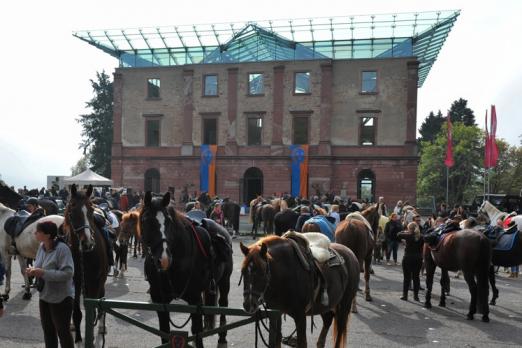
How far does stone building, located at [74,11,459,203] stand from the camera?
34062mm

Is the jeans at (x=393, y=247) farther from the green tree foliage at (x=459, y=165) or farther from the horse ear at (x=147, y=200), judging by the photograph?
the green tree foliage at (x=459, y=165)

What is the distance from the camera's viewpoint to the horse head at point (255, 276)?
4.40 m

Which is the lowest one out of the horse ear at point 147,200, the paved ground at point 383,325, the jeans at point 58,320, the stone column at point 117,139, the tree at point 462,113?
the paved ground at point 383,325

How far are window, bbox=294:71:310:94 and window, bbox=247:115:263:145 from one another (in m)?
3.60

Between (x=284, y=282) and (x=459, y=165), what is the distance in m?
53.8

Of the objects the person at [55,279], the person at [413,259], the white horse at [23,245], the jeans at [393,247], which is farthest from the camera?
the jeans at [393,247]

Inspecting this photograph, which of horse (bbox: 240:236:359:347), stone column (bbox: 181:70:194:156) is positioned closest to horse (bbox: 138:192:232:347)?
horse (bbox: 240:236:359:347)

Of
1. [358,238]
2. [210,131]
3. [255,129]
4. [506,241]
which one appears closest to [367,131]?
[255,129]

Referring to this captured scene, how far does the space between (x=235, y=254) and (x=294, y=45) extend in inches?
891

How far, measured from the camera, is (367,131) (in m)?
34.8

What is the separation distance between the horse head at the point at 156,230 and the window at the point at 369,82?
31.2 m

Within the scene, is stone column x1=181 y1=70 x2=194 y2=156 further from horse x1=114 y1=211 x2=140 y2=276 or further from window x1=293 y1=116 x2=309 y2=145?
horse x1=114 y1=211 x2=140 y2=276

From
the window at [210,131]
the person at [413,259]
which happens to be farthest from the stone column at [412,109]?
the person at [413,259]

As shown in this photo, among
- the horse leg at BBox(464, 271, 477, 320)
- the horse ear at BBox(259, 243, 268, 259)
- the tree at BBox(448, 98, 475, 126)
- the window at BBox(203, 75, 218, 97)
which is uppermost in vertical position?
the tree at BBox(448, 98, 475, 126)
